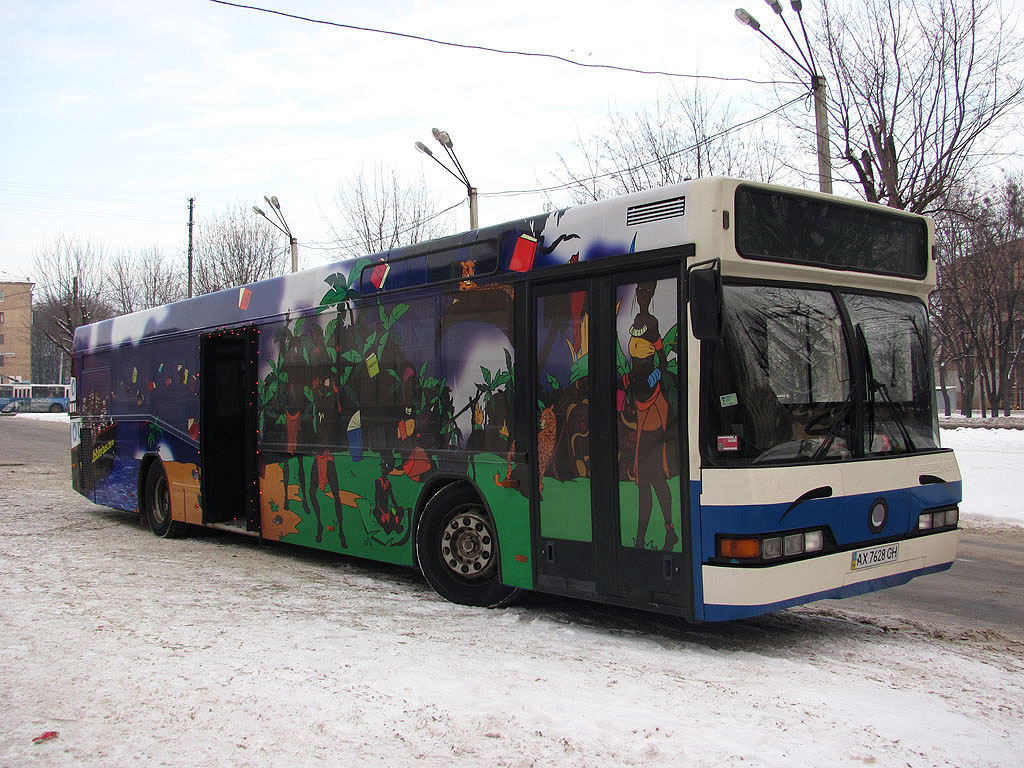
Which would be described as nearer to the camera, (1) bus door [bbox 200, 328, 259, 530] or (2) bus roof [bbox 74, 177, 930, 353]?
(2) bus roof [bbox 74, 177, 930, 353]

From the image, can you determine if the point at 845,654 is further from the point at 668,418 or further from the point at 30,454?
the point at 30,454

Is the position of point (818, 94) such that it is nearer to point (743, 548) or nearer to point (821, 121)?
point (821, 121)

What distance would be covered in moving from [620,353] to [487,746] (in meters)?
2.65

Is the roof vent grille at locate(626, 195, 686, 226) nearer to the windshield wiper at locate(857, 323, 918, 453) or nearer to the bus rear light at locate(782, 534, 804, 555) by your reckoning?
the windshield wiper at locate(857, 323, 918, 453)

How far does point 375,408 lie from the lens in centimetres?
775

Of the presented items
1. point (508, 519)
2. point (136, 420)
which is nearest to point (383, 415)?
point (508, 519)

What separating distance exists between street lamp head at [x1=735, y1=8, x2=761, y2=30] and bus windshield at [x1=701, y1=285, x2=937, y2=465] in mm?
8785

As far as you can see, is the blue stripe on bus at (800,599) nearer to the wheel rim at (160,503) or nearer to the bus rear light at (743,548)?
the bus rear light at (743,548)

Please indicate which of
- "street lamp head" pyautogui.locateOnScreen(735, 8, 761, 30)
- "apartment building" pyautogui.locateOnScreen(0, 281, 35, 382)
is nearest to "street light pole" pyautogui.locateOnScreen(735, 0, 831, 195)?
"street lamp head" pyautogui.locateOnScreen(735, 8, 761, 30)

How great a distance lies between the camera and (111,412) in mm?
12289

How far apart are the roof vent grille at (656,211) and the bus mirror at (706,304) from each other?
515mm

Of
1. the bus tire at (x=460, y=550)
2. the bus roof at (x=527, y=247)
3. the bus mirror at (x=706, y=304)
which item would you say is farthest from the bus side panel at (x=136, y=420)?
the bus mirror at (x=706, y=304)

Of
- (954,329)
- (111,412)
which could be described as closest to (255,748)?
(111,412)

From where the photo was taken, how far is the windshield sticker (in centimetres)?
516
